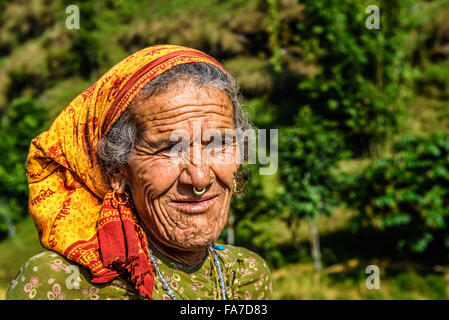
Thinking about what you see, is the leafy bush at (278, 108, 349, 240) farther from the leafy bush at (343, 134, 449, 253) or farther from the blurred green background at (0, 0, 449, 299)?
the leafy bush at (343, 134, 449, 253)

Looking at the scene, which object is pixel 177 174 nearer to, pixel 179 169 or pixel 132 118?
pixel 179 169

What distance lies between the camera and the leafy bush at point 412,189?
6.11m

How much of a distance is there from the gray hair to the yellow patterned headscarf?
0.09 ft

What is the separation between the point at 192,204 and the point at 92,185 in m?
0.45

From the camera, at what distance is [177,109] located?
1574 mm

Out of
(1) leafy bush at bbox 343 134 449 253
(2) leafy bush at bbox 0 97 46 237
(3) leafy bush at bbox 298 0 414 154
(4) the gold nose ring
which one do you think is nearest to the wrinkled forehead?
(4) the gold nose ring

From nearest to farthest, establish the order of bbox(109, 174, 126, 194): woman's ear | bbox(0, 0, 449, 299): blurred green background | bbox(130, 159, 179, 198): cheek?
bbox(130, 159, 179, 198): cheek
bbox(109, 174, 126, 194): woman's ear
bbox(0, 0, 449, 299): blurred green background

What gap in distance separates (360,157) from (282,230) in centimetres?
289

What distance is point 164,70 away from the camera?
1.55 metres

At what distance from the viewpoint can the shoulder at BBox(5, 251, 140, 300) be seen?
1.49 meters

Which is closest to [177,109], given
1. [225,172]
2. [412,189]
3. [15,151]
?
[225,172]

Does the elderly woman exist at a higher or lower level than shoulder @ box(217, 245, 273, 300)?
higher
